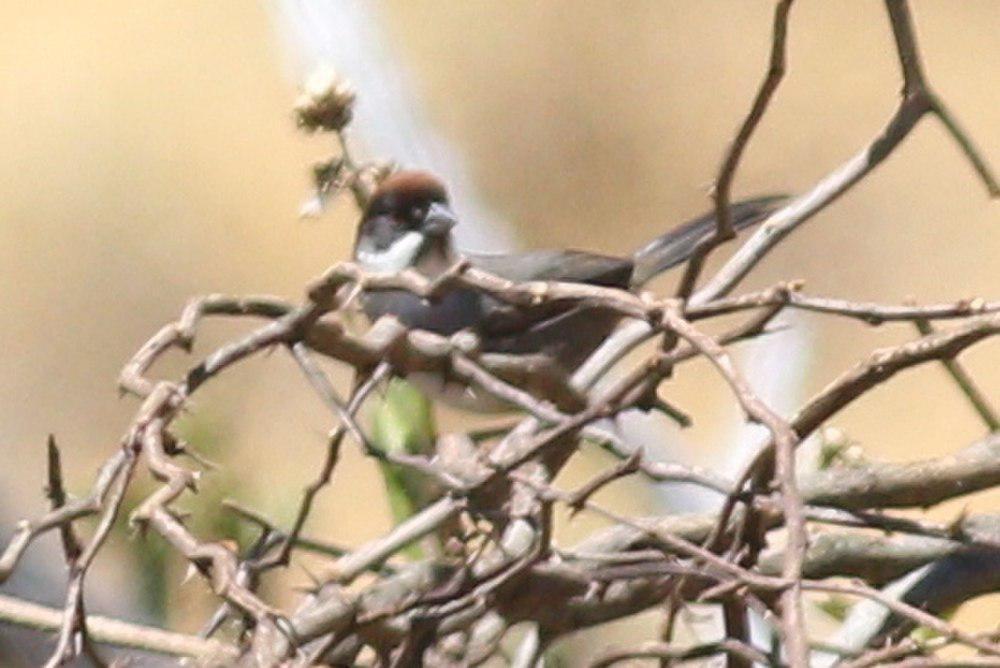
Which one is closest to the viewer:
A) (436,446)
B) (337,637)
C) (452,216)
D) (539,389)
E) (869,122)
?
(337,637)

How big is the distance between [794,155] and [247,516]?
1111mm

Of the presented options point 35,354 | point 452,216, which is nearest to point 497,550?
point 452,216

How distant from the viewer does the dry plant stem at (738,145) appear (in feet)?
3.10

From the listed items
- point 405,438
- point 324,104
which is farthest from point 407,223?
point 324,104

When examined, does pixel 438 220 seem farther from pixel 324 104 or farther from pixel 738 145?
pixel 738 145

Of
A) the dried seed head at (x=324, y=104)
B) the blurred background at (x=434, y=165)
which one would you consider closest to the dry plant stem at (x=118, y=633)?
the dried seed head at (x=324, y=104)

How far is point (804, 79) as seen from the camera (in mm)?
1994

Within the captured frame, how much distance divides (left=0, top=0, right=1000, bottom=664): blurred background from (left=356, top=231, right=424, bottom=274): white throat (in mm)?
203

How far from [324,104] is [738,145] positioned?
1.25 feet

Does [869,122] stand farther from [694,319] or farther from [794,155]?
[694,319]

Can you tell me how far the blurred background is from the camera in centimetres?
198

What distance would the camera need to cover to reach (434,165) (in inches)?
82.3

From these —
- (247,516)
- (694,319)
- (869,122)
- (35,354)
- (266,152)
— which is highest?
(869,122)

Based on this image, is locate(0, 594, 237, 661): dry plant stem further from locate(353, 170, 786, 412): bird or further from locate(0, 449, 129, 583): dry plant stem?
locate(353, 170, 786, 412): bird
